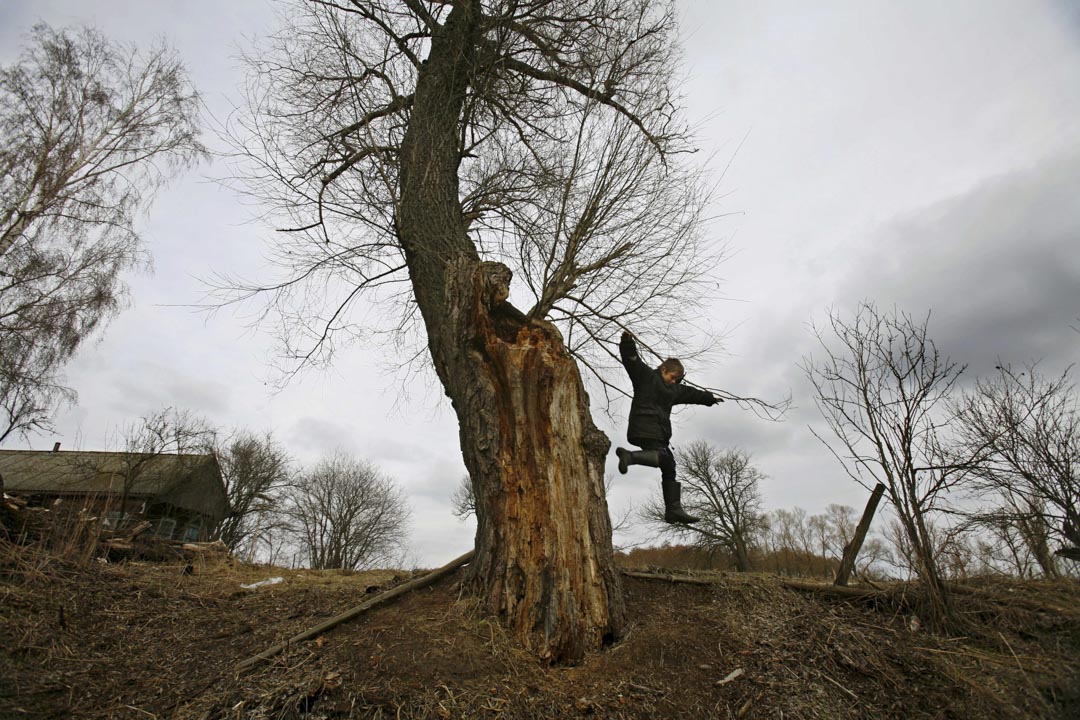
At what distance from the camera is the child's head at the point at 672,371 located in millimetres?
5145

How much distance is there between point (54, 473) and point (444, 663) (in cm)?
3008

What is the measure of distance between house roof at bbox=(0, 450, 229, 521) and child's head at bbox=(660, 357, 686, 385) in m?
19.5

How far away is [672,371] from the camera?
516cm

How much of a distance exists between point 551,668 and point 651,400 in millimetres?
2903

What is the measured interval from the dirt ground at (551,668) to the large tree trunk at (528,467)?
0.24 metres

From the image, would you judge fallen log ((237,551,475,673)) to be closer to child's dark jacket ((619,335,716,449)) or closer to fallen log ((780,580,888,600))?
child's dark jacket ((619,335,716,449))

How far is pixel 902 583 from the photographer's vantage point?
3750mm

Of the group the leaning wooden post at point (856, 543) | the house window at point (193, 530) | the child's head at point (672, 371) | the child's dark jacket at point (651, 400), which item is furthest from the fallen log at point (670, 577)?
the house window at point (193, 530)

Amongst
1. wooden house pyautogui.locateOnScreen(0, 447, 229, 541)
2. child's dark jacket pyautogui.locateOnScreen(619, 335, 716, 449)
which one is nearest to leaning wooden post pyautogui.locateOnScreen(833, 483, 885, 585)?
child's dark jacket pyautogui.locateOnScreen(619, 335, 716, 449)

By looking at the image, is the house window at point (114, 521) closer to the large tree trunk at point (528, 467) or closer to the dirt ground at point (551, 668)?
the dirt ground at point (551, 668)

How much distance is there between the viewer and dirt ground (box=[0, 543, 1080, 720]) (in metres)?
2.63

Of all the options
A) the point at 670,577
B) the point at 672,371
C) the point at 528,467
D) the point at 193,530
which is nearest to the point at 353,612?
the point at 528,467

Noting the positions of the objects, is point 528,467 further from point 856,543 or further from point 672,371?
point 856,543

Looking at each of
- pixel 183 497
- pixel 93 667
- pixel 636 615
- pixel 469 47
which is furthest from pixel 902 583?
pixel 183 497
